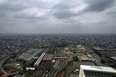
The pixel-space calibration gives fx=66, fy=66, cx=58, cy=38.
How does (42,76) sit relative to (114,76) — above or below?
below

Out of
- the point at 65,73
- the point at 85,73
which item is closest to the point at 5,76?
the point at 65,73

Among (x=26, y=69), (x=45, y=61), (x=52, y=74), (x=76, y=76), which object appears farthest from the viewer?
(x=45, y=61)

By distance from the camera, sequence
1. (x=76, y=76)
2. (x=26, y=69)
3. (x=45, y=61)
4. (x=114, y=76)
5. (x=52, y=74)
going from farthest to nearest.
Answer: (x=45, y=61), (x=26, y=69), (x=52, y=74), (x=76, y=76), (x=114, y=76)

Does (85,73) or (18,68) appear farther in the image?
(18,68)

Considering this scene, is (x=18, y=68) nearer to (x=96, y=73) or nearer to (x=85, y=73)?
(x=85, y=73)

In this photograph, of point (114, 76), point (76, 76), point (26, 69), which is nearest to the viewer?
point (114, 76)

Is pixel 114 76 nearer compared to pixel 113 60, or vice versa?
pixel 114 76

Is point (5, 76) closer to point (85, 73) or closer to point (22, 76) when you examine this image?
point (22, 76)

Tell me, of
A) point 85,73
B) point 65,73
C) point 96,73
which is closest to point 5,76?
point 65,73
